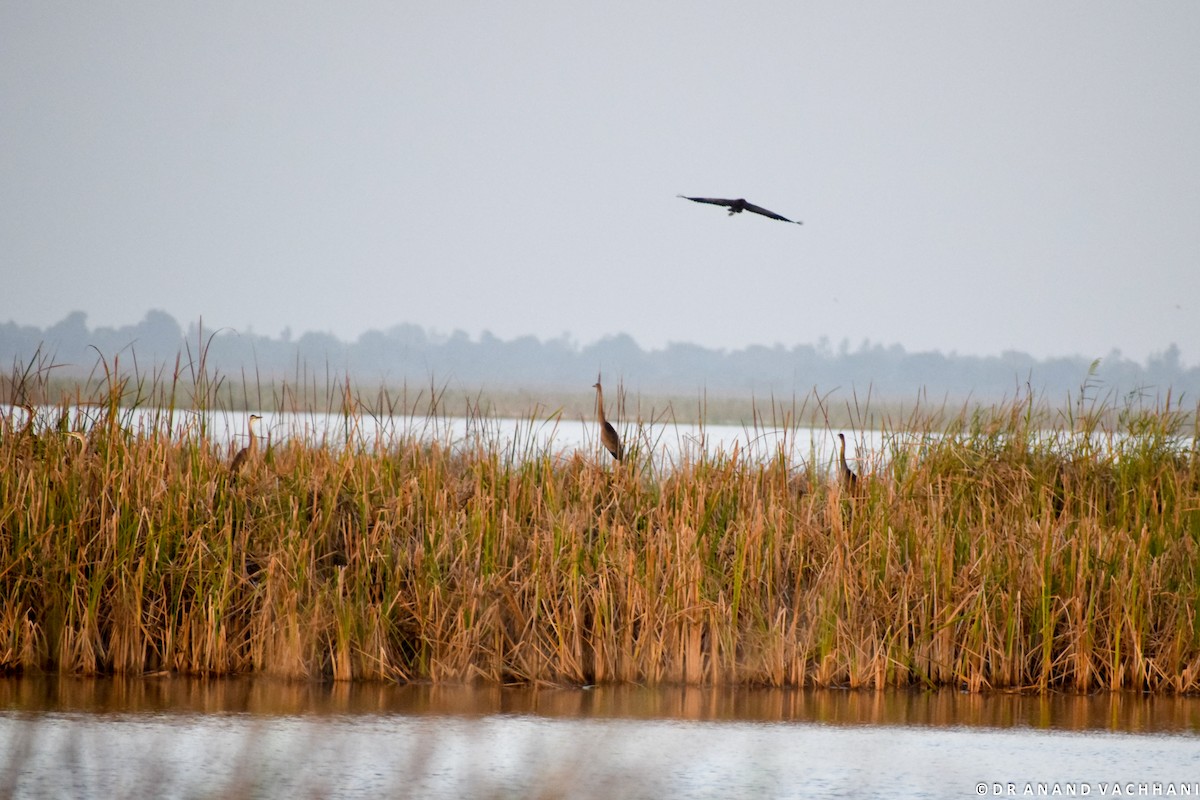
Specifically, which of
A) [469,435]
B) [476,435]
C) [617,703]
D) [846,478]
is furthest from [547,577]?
[846,478]

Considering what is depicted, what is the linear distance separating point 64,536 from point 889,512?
166 inches

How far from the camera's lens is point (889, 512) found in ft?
22.4

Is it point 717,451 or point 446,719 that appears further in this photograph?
point 717,451

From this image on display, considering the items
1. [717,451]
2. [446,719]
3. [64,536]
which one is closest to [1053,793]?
[446,719]

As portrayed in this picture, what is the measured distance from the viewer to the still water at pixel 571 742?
175 inches

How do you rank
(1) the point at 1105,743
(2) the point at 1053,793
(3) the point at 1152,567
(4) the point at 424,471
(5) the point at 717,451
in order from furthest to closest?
(5) the point at 717,451 < (4) the point at 424,471 < (3) the point at 1152,567 < (1) the point at 1105,743 < (2) the point at 1053,793

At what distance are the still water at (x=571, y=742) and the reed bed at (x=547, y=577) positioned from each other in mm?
223

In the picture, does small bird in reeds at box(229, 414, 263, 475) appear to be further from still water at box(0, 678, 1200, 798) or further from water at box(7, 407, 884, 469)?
A: still water at box(0, 678, 1200, 798)

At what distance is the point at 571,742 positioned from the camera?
5.02 m

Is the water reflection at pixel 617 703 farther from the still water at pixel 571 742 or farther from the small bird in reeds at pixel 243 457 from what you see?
the small bird in reeds at pixel 243 457

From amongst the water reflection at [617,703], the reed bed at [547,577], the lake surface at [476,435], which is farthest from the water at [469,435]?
the water reflection at [617,703]

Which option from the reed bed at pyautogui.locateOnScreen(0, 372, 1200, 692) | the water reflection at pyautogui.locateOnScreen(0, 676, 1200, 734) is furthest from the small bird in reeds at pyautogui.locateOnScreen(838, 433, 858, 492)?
the water reflection at pyautogui.locateOnScreen(0, 676, 1200, 734)

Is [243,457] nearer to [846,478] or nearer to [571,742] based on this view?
[571,742]

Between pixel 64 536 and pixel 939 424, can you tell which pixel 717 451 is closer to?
pixel 939 424
